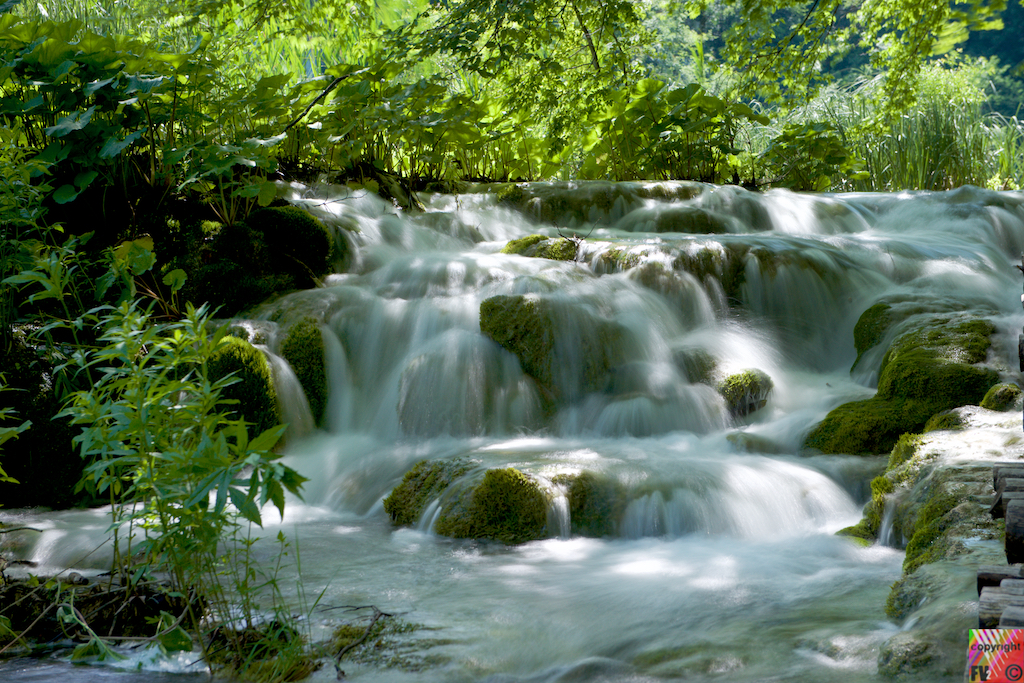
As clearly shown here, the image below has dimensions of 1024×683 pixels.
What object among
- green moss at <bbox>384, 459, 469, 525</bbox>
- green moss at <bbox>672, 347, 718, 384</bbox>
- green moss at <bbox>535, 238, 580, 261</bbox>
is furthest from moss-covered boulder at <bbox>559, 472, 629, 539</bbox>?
green moss at <bbox>535, 238, 580, 261</bbox>

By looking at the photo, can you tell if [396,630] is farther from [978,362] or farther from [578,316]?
[978,362]

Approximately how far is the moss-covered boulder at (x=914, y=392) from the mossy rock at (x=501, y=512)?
1867 mm

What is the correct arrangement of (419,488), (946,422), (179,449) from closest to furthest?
(179,449)
(946,422)
(419,488)

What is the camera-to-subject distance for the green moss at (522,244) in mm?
7164

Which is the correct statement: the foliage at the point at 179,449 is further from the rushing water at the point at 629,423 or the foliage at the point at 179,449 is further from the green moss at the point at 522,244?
the green moss at the point at 522,244

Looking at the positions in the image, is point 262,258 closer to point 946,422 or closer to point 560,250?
point 560,250

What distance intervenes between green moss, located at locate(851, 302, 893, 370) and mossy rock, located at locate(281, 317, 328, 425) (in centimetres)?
386

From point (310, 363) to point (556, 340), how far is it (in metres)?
1.73

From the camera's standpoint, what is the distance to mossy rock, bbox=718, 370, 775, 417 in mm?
5273

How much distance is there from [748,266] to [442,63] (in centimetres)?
935

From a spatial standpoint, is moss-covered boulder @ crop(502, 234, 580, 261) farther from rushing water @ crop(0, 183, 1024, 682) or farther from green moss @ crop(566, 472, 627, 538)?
green moss @ crop(566, 472, 627, 538)

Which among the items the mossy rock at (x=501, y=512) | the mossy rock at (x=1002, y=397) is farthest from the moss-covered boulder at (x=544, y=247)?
the mossy rock at (x=1002, y=397)

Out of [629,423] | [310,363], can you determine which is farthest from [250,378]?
[629,423]

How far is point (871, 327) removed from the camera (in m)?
5.95
